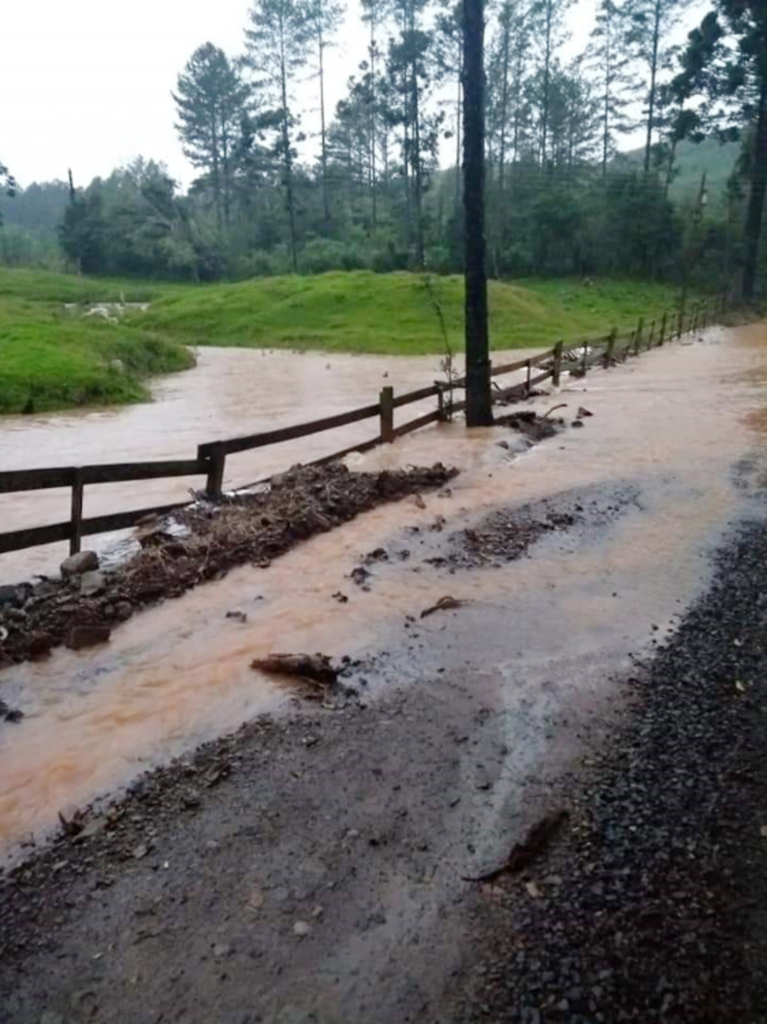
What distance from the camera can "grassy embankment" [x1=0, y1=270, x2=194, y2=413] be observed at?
1741 centimetres

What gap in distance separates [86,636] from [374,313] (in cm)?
3252

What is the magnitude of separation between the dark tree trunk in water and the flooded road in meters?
2.09

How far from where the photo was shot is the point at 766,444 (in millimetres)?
12234

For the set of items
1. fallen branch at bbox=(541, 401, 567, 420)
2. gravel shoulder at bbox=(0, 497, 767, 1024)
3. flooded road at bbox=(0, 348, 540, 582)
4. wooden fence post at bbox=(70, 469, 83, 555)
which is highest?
wooden fence post at bbox=(70, 469, 83, 555)

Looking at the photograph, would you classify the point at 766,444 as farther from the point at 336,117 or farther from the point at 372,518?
the point at 336,117

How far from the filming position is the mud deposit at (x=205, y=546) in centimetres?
564

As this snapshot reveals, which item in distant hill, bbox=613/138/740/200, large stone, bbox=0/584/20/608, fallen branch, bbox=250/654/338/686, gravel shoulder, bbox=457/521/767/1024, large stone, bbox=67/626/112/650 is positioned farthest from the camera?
distant hill, bbox=613/138/740/200

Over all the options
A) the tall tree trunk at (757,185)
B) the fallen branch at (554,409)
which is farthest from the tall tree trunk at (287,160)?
the fallen branch at (554,409)

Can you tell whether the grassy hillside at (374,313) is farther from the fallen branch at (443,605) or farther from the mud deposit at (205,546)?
the fallen branch at (443,605)

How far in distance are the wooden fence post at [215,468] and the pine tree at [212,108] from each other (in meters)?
58.8

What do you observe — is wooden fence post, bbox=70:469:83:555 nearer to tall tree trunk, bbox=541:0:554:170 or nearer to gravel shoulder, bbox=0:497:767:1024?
gravel shoulder, bbox=0:497:767:1024

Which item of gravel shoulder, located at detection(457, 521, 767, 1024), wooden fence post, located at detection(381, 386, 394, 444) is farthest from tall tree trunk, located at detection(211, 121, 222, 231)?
gravel shoulder, located at detection(457, 521, 767, 1024)

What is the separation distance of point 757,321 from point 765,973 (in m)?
42.6

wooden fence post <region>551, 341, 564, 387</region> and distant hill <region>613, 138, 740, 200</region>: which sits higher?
distant hill <region>613, 138, 740, 200</region>
